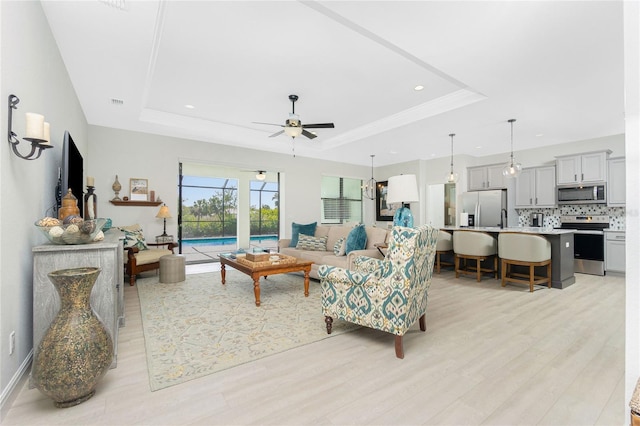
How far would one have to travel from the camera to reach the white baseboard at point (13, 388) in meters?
1.61

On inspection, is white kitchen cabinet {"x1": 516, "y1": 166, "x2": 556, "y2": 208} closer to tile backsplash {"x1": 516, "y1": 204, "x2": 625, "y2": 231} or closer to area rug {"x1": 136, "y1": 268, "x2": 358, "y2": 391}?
tile backsplash {"x1": 516, "y1": 204, "x2": 625, "y2": 231}

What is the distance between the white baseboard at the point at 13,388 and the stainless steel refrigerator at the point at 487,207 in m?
→ 7.61

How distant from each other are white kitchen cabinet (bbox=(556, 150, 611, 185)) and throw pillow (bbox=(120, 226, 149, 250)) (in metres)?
8.42

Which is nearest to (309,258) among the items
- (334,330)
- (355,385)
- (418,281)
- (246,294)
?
(246,294)

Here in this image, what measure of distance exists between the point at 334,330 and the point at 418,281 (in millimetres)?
978

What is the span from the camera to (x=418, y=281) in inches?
95.3

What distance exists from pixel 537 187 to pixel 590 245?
160cm

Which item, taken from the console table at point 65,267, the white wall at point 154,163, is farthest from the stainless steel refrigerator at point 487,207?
the console table at point 65,267

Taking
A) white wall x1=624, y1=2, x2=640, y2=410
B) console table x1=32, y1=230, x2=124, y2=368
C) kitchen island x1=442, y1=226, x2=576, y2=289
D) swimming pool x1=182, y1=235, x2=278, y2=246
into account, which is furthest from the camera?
swimming pool x1=182, y1=235, x2=278, y2=246

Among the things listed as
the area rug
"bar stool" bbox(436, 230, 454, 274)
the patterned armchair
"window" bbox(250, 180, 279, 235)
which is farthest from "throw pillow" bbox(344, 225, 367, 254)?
"window" bbox(250, 180, 279, 235)

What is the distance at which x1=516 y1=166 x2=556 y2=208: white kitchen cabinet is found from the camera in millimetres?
6426

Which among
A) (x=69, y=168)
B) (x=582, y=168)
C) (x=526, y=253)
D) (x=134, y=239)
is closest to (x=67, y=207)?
(x=69, y=168)

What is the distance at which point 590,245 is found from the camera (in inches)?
221

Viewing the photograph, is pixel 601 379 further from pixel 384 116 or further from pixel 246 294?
pixel 384 116
